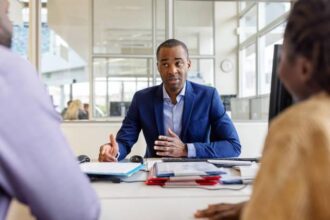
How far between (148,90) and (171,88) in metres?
0.16

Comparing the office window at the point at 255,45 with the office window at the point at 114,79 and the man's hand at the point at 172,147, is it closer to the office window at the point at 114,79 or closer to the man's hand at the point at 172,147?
the office window at the point at 114,79

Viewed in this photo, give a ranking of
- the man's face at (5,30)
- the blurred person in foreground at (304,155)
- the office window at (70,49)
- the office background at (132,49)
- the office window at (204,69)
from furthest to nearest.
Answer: the office window at (204,69) < the office window at (70,49) < the office background at (132,49) < the man's face at (5,30) < the blurred person in foreground at (304,155)

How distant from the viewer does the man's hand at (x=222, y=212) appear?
0.85 metres

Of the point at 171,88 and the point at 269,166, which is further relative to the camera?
the point at 171,88

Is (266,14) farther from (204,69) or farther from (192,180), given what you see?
(192,180)

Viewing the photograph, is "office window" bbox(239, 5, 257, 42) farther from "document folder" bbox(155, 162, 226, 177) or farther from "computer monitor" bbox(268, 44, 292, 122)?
"document folder" bbox(155, 162, 226, 177)

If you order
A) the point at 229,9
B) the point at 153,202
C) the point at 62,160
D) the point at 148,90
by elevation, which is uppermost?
the point at 229,9

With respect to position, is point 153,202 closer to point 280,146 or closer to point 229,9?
point 280,146

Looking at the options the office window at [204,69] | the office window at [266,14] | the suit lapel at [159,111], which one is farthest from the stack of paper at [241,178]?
the office window at [204,69]

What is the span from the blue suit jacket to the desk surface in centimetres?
96

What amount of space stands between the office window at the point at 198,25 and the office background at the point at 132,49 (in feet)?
0.06

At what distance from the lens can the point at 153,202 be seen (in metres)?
0.98

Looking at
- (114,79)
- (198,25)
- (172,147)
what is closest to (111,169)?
(172,147)

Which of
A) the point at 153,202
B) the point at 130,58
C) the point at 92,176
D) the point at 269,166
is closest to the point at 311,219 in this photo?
the point at 269,166
